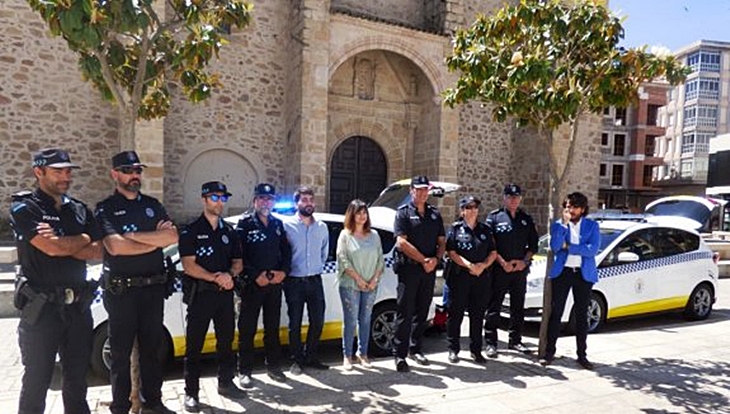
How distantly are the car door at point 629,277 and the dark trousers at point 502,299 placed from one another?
1666 millimetres

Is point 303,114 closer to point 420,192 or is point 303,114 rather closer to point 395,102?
point 395,102

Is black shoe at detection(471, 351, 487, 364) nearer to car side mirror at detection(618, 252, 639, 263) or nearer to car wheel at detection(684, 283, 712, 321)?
car side mirror at detection(618, 252, 639, 263)

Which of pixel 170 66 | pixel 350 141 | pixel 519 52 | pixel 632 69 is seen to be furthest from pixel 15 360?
pixel 350 141

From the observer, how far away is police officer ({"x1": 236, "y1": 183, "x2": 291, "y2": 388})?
471 centimetres

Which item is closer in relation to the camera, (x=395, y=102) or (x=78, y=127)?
(x=78, y=127)

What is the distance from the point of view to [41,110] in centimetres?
1216

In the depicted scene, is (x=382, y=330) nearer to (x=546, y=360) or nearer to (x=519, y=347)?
(x=519, y=347)

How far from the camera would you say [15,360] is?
554 centimetres

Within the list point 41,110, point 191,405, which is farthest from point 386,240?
point 41,110

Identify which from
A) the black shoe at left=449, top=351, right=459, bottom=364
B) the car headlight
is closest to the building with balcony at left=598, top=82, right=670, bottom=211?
the car headlight

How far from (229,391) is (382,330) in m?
2.08

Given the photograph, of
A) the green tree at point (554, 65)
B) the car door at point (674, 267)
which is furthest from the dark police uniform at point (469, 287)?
the car door at point (674, 267)

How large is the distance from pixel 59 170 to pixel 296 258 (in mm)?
2233

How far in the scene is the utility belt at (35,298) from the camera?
331 cm
